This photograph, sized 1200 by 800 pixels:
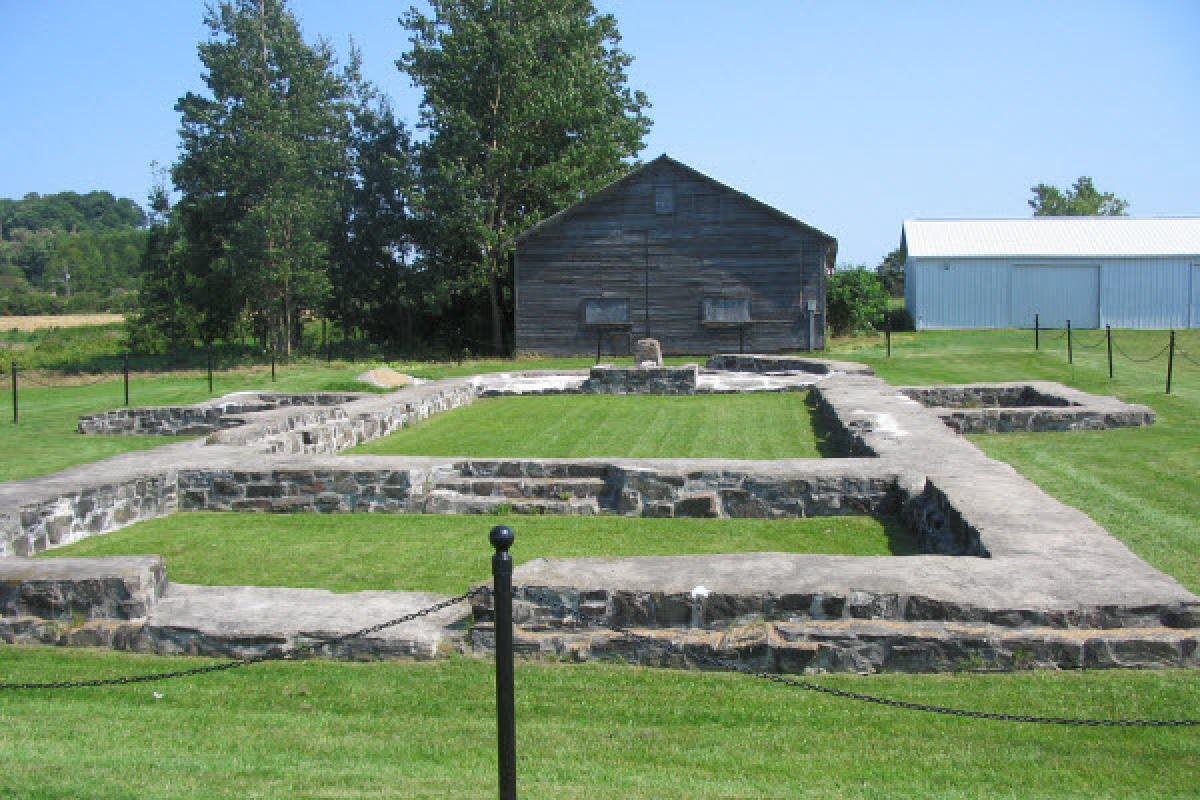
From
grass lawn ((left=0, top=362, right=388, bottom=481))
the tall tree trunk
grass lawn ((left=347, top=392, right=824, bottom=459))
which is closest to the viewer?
grass lawn ((left=347, top=392, right=824, bottom=459))

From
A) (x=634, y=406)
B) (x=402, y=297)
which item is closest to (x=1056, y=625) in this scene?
(x=634, y=406)

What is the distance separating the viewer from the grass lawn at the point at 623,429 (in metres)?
14.2

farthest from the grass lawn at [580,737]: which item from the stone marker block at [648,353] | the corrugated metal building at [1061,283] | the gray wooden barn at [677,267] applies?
the corrugated metal building at [1061,283]

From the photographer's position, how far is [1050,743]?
480cm

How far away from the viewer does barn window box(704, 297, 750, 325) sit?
3178 centimetres

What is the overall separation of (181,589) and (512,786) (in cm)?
381

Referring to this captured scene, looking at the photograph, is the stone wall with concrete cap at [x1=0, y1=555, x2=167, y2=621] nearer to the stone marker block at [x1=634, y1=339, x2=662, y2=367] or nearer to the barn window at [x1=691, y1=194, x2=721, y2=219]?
the stone marker block at [x1=634, y1=339, x2=662, y2=367]

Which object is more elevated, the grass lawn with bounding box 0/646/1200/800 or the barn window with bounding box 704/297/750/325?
the barn window with bounding box 704/297/750/325

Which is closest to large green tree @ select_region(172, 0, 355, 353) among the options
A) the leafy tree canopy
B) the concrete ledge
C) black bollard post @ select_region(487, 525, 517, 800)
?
the concrete ledge

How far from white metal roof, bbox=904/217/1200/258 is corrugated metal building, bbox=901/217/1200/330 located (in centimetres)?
6

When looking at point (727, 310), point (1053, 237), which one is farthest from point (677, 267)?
point (1053, 237)

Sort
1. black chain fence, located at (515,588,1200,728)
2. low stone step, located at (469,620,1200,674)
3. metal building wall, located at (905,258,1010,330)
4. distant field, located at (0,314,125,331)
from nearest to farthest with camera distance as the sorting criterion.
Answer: black chain fence, located at (515,588,1200,728)
low stone step, located at (469,620,1200,674)
metal building wall, located at (905,258,1010,330)
distant field, located at (0,314,125,331)

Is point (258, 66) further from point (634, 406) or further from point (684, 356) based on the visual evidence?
point (634, 406)

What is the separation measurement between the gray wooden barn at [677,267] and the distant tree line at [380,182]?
7.64ft
